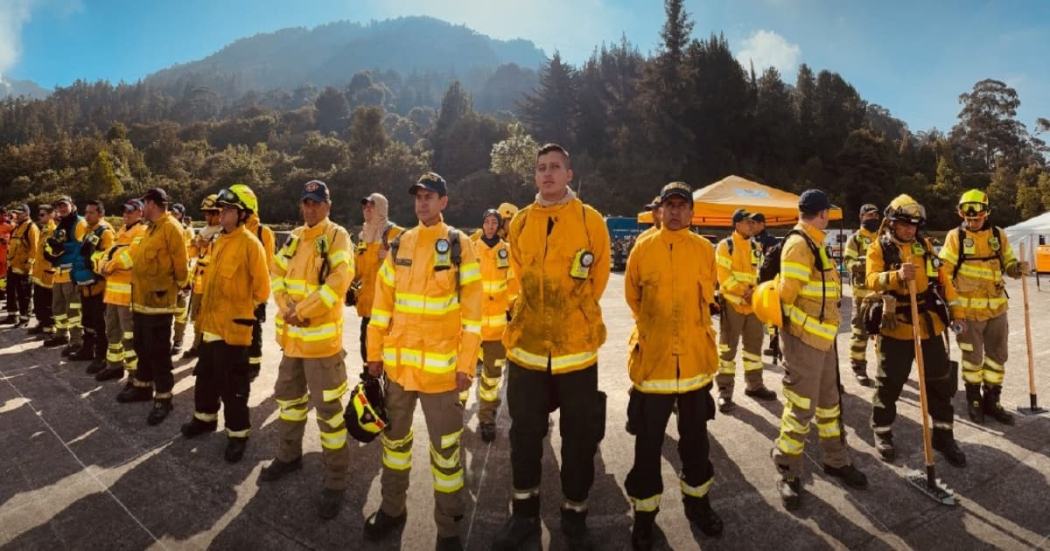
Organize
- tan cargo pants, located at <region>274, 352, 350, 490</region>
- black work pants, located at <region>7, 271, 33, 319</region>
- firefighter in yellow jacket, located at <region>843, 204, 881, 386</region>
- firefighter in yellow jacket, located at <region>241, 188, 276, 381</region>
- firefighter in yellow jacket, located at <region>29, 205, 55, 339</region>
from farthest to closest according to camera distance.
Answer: black work pants, located at <region>7, 271, 33, 319</region>
firefighter in yellow jacket, located at <region>29, 205, 55, 339</region>
firefighter in yellow jacket, located at <region>843, 204, 881, 386</region>
firefighter in yellow jacket, located at <region>241, 188, 276, 381</region>
tan cargo pants, located at <region>274, 352, 350, 490</region>

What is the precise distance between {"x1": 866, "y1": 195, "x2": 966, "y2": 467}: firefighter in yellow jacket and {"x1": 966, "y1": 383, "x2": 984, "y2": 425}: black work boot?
121cm

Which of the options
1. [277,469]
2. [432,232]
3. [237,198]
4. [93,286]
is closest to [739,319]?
[432,232]

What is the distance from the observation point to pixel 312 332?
3699 millimetres

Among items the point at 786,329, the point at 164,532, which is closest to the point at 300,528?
the point at 164,532

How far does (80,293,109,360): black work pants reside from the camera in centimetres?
677

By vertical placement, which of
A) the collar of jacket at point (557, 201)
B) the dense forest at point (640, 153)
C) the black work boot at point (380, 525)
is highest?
the dense forest at point (640, 153)

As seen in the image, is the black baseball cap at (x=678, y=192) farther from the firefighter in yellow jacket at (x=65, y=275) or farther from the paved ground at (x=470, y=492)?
the firefighter in yellow jacket at (x=65, y=275)

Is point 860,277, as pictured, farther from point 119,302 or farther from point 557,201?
point 119,302

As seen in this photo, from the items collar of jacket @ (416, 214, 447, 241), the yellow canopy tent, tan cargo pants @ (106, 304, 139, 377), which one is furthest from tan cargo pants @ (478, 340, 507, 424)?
the yellow canopy tent

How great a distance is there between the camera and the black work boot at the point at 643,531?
301 centimetres

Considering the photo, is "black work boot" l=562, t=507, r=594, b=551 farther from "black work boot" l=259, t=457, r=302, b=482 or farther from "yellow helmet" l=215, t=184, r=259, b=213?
"yellow helmet" l=215, t=184, r=259, b=213

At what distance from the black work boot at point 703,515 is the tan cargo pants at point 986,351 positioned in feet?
12.9

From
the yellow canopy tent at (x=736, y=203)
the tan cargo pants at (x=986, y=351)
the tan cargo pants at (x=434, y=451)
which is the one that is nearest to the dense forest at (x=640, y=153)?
the yellow canopy tent at (x=736, y=203)

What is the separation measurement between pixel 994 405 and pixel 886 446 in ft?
6.46
